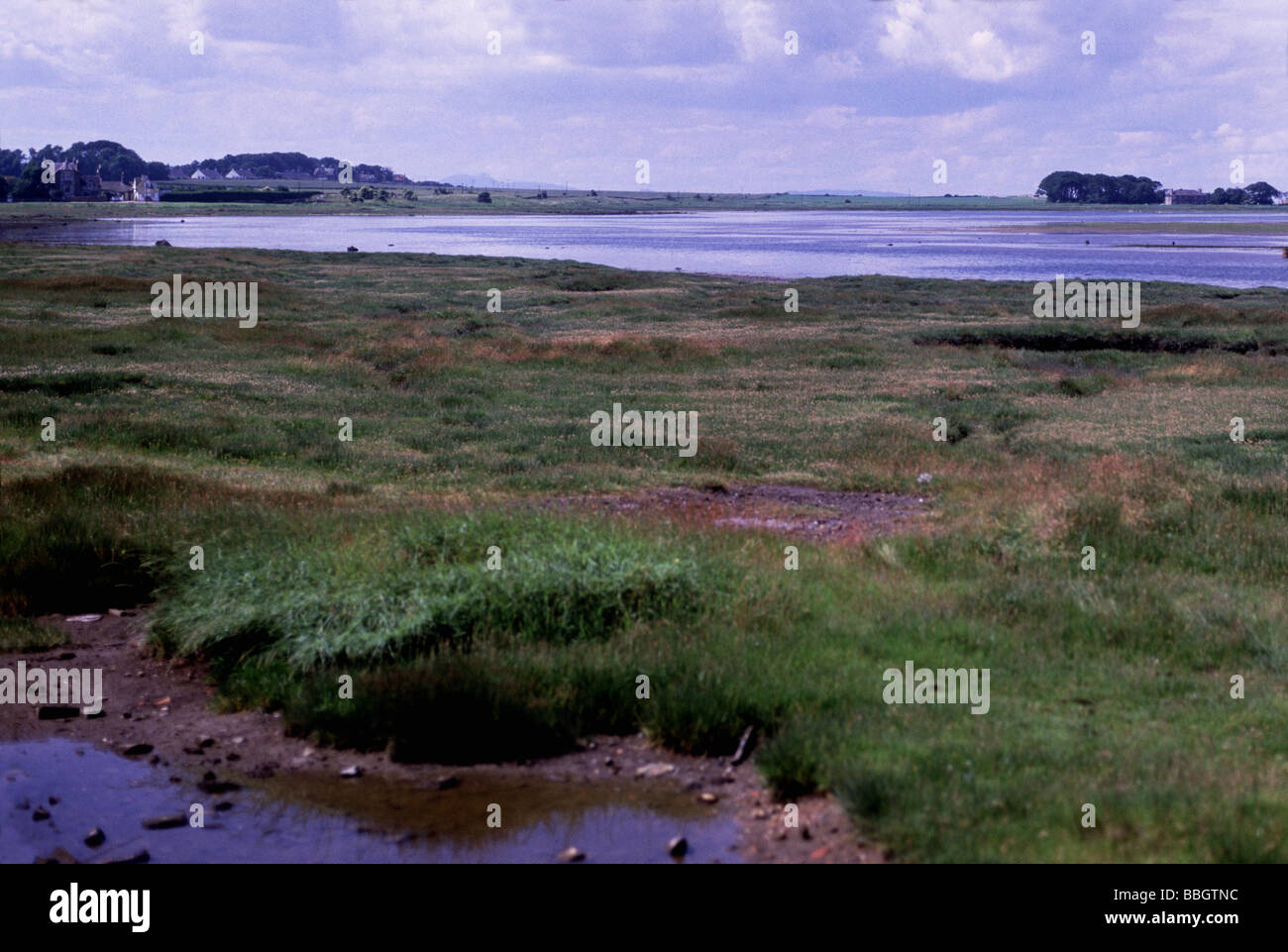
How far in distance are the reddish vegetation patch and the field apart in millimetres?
266

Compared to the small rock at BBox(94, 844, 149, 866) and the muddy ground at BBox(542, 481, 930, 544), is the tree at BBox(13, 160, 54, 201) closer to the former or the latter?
the muddy ground at BBox(542, 481, 930, 544)

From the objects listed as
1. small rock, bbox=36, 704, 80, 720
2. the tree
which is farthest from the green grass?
the tree

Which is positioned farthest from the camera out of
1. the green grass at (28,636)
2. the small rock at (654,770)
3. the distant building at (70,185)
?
the distant building at (70,185)

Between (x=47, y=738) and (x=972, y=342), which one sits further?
(x=972, y=342)

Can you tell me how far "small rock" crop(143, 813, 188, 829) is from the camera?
764 centimetres

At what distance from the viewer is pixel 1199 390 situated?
2880 cm

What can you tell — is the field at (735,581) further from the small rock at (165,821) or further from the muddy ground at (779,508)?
the small rock at (165,821)

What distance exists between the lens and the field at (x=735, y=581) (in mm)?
7633

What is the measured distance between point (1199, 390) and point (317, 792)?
86.7 feet

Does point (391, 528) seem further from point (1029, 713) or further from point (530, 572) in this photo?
point (1029, 713)

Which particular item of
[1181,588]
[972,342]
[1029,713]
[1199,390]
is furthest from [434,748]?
[972,342]

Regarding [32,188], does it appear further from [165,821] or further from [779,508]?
[165,821]

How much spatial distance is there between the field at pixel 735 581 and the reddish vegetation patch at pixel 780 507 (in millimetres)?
266

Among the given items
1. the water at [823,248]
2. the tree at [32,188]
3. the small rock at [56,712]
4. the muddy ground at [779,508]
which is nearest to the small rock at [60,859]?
the small rock at [56,712]
